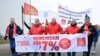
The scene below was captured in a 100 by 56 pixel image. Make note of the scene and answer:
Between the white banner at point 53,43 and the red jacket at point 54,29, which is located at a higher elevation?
the red jacket at point 54,29

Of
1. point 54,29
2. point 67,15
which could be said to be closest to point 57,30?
point 54,29

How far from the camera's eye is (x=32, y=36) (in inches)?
576

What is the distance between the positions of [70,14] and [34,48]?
549cm

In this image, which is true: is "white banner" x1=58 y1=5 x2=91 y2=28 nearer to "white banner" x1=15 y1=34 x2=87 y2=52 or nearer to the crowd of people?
the crowd of people

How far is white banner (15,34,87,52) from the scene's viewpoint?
47.0 ft

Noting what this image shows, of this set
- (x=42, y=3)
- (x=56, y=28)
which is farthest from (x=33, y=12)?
(x=42, y=3)

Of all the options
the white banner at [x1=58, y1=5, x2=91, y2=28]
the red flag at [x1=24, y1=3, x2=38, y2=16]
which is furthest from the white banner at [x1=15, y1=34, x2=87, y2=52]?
the white banner at [x1=58, y1=5, x2=91, y2=28]

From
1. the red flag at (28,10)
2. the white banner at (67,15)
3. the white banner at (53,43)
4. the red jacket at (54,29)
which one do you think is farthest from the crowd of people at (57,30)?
the white banner at (67,15)

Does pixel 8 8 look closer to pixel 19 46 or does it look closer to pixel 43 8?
pixel 43 8

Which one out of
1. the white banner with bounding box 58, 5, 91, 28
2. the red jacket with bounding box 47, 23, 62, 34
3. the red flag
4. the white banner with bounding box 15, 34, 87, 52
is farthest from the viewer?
the white banner with bounding box 58, 5, 91, 28

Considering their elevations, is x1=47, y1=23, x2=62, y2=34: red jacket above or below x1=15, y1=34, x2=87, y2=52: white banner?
above

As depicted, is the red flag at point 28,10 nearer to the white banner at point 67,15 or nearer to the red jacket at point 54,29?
the white banner at point 67,15

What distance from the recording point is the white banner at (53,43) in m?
14.3

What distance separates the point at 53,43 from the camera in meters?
14.5
